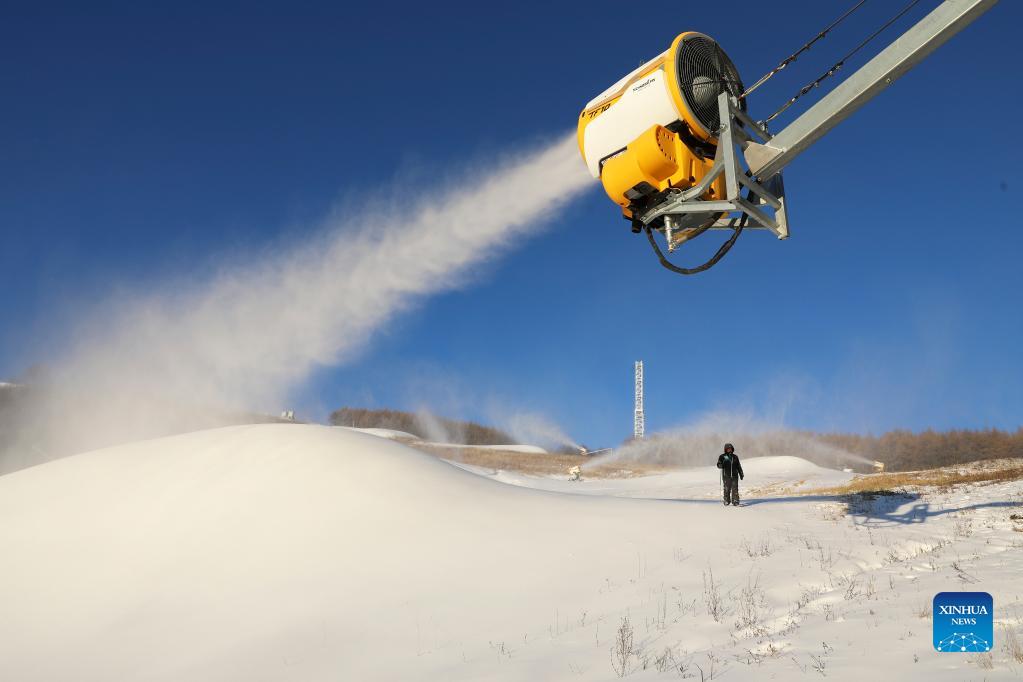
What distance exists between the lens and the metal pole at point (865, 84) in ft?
20.1

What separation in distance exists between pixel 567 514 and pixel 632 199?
643 cm

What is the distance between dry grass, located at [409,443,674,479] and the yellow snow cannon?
34.2 m

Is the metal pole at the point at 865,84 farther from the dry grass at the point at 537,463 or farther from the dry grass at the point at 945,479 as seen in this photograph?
the dry grass at the point at 537,463

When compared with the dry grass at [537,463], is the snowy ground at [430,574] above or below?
below

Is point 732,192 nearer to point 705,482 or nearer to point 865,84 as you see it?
point 865,84

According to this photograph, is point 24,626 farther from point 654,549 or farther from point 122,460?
point 654,549

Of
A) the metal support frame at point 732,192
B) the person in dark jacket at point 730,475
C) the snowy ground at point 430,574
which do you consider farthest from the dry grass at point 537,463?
the metal support frame at point 732,192

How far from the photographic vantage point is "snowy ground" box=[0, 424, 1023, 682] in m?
5.87

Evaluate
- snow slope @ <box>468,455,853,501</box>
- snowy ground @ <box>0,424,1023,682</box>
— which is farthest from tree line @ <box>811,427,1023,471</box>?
A: snowy ground @ <box>0,424,1023,682</box>

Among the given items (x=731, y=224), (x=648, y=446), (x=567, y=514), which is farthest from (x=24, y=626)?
(x=648, y=446)

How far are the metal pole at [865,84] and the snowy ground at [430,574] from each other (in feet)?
16.9

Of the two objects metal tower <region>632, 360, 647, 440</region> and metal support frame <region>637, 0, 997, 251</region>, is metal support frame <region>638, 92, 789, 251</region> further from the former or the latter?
metal tower <region>632, 360, 647, 440</region>

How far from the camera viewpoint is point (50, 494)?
12.1 meters

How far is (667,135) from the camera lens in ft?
23.9
